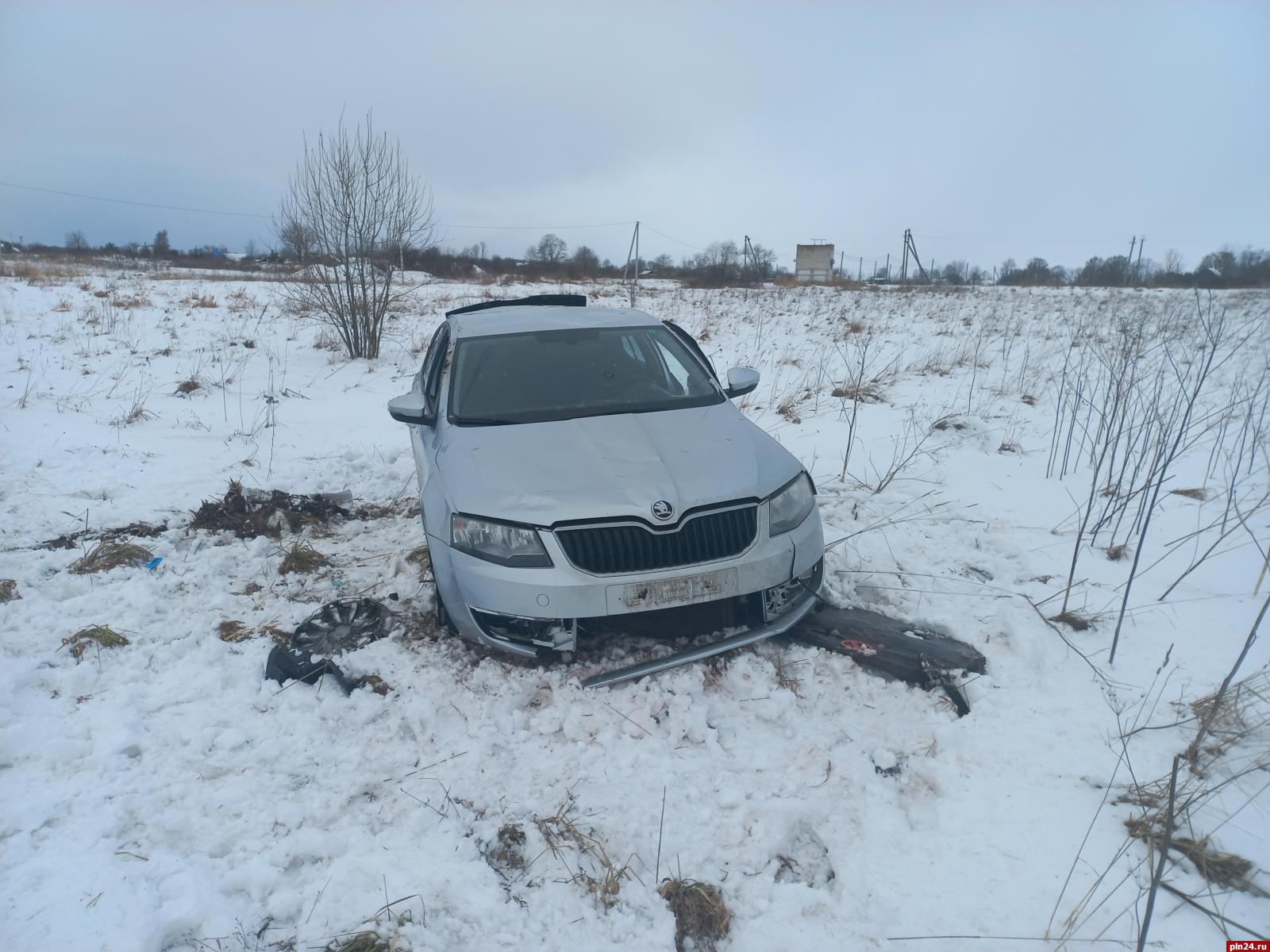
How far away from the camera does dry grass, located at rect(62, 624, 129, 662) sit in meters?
3.16

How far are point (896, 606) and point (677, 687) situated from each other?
139 cm

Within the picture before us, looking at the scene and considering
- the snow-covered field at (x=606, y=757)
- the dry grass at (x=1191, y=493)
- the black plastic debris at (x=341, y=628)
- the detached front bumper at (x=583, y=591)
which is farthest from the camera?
the dry grass at (x=1191, y=493)

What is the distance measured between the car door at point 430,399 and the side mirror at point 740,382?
1742 millimetres

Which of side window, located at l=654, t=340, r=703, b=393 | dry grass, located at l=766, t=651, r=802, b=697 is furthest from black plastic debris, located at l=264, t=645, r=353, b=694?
side window, located at l=654, t=340, r=703, b=393

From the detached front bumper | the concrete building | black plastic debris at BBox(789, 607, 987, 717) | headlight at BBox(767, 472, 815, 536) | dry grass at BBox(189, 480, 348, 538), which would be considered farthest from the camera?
the concrete building

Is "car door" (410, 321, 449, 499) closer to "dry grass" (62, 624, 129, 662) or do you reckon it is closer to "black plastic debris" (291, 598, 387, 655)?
"black plastic debris" (291, 598, 387, 655)

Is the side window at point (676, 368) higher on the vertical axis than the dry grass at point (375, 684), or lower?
higher

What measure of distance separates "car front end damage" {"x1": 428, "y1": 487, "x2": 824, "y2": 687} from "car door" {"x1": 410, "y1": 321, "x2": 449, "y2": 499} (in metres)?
0.76

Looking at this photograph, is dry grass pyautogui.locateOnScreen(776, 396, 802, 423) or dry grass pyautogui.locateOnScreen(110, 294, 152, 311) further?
dry grass pyautogui.locateOnScreen(110, 294, 152, 311)

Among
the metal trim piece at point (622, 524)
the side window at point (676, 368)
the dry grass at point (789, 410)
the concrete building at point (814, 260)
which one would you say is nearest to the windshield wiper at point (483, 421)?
the metal trim piece at point (622, 524)

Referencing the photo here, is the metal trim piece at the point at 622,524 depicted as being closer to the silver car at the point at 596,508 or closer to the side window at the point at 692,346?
the silver car at the point at 596,508

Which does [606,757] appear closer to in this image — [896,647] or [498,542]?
[498,542]

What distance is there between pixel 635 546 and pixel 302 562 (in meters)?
2.44

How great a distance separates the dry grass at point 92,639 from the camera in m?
3.16
